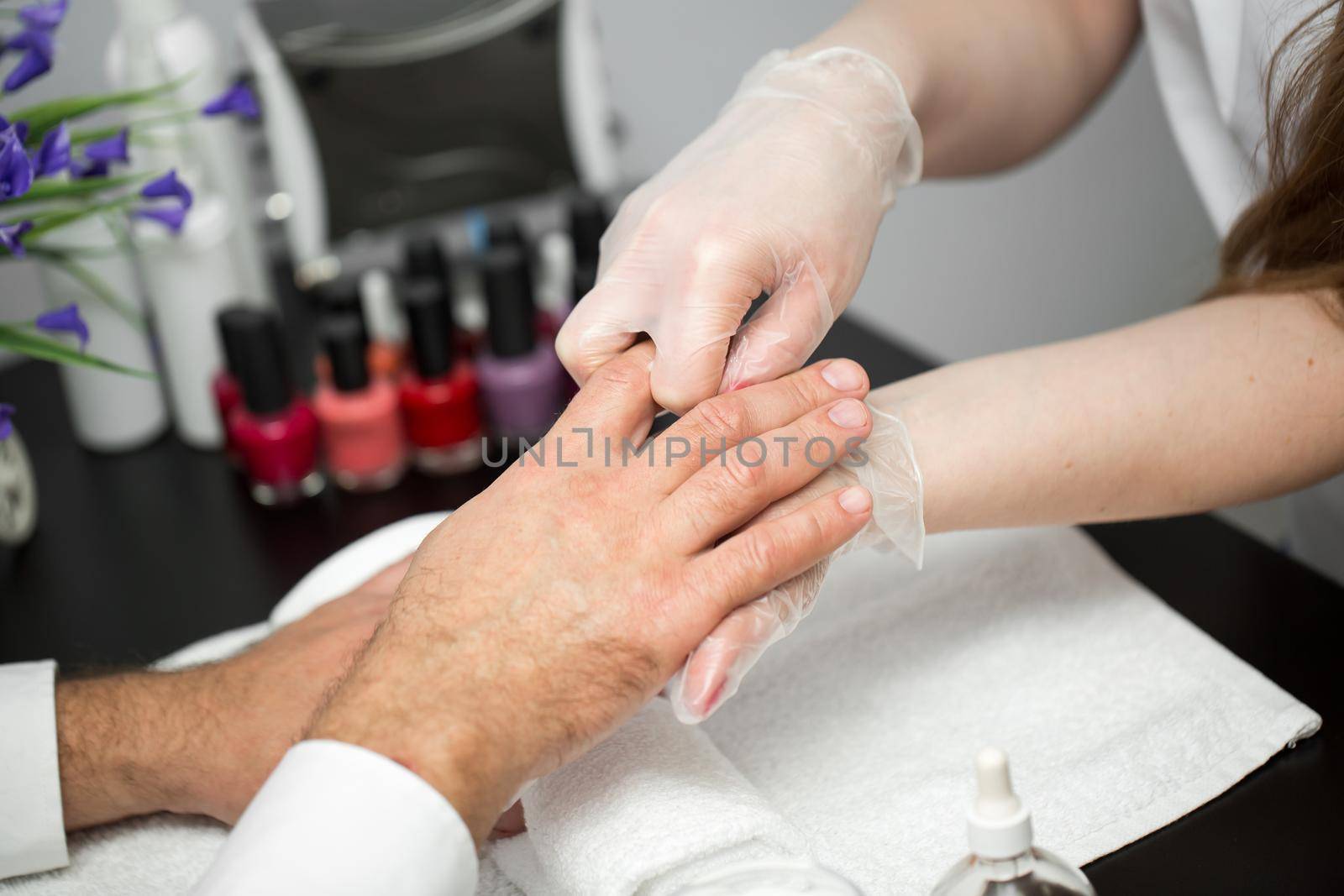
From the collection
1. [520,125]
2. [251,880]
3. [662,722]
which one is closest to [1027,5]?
[520,125]

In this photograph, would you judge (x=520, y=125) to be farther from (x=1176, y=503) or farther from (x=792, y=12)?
(x=1176, y=503)

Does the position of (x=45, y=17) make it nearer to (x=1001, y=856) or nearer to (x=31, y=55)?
(x=31, y=55)

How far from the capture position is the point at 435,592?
720 mm

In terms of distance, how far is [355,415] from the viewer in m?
1.17

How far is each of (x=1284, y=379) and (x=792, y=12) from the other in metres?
1.15

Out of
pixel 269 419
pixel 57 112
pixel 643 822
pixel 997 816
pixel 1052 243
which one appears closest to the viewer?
pixel 997 816

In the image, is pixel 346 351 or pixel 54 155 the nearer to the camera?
pixel 54 155

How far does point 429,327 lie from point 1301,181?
76 cm

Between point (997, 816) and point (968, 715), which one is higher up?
point (997, 816)

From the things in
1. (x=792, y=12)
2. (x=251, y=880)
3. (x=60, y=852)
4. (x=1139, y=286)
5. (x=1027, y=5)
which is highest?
(x=1027, y=5)

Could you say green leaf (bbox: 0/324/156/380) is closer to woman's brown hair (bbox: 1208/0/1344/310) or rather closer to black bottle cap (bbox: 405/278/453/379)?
black bottle cap (bbox: 405/278/453/379)

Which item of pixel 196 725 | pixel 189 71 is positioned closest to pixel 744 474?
pixel 196 725

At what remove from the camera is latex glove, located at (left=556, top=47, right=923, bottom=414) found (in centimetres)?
82

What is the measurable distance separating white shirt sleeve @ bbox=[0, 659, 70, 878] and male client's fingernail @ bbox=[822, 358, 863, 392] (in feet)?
1.87
